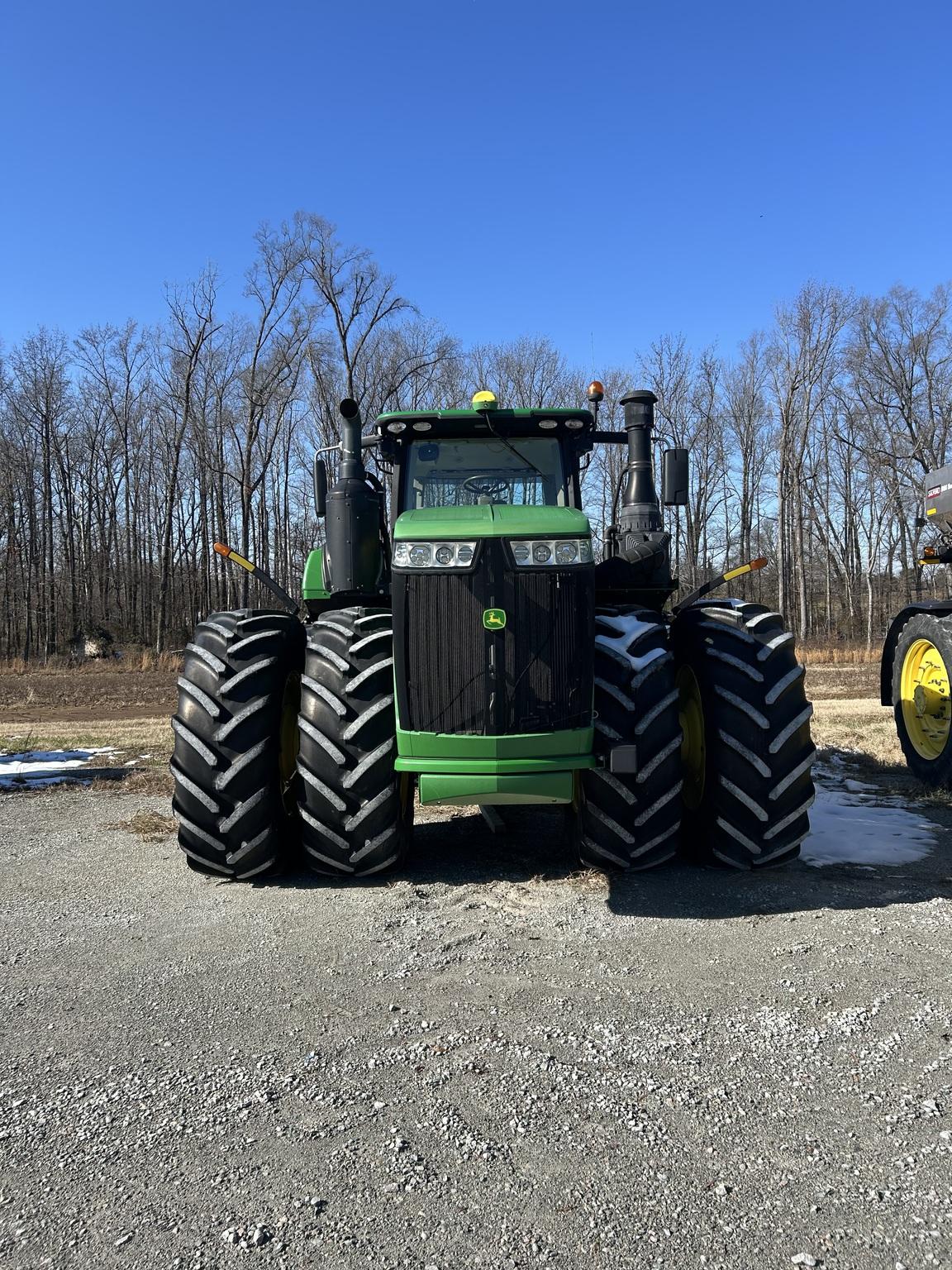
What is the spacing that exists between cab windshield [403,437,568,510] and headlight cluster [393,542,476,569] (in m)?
1.30

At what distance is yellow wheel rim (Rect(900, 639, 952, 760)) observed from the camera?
7465 mm

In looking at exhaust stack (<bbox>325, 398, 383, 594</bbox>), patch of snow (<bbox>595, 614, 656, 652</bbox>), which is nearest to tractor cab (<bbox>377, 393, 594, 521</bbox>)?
exhaust stack (<bbox>325, 398, 383, 594</bbox>)

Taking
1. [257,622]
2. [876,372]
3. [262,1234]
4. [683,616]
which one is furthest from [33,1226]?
[876,372]

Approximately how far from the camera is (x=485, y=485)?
17.8 feet

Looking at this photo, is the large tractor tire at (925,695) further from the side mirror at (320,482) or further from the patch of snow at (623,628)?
the side mirror at (320,482)

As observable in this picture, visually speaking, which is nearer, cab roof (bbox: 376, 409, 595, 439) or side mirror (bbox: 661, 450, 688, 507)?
cab roof (bbox: 376, 409, 595, 439)

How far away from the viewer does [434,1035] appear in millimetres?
2994

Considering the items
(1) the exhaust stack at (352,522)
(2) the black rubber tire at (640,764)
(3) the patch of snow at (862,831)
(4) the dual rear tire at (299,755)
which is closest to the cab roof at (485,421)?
(1) the exhaust stack at (352,522)

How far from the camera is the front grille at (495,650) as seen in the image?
13.4ft

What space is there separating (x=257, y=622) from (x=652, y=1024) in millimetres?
3109

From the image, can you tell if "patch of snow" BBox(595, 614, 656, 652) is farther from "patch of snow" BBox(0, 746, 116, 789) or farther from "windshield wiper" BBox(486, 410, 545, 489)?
"patch of snow" BBox(0, 746, 116, 789)

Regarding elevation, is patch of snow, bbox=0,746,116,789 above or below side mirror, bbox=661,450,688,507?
below

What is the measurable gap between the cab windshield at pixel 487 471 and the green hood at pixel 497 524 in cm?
106

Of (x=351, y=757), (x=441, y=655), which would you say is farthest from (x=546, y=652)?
(x=351, y=757)
